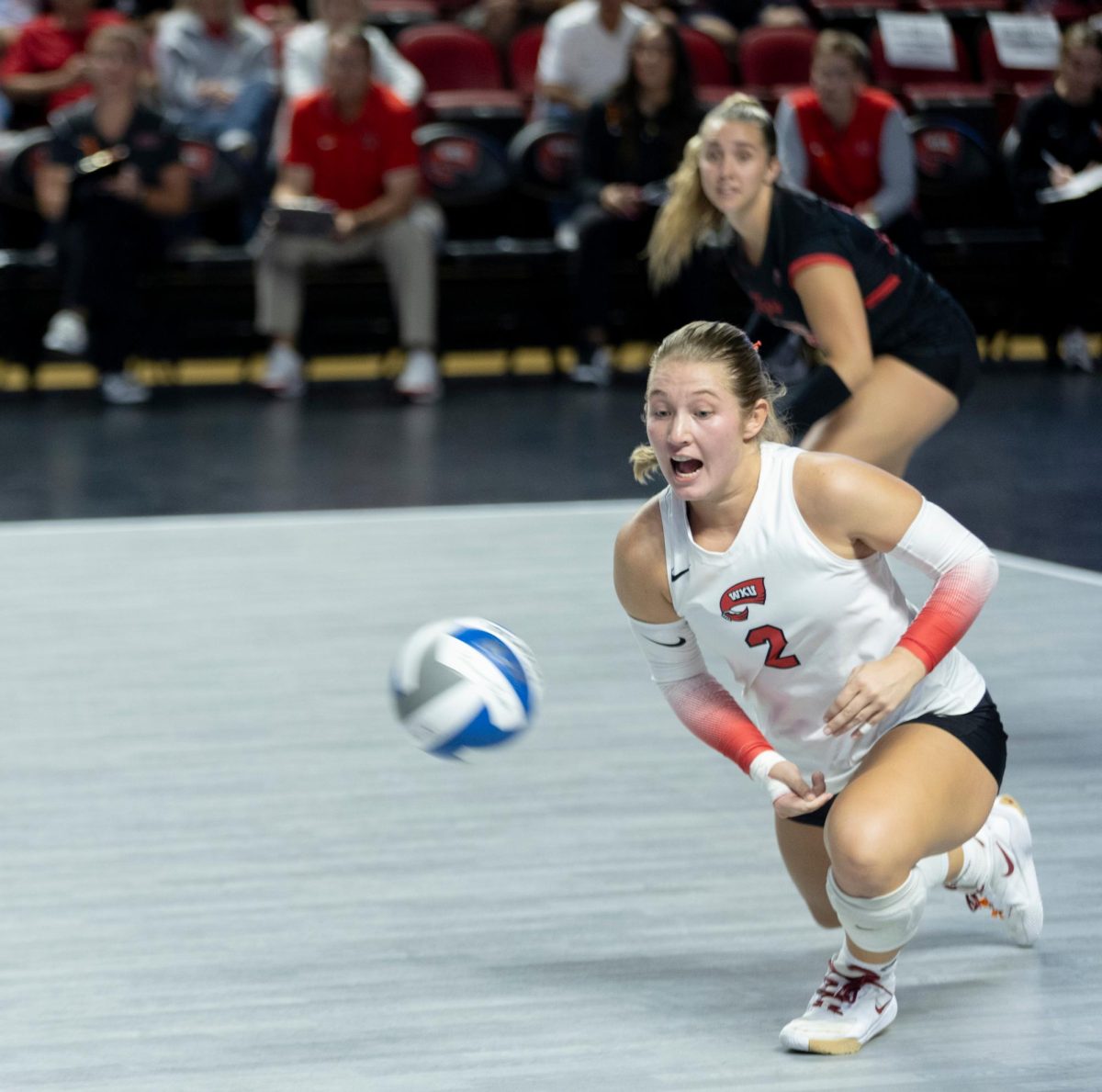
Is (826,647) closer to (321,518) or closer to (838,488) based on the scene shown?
(838,488)

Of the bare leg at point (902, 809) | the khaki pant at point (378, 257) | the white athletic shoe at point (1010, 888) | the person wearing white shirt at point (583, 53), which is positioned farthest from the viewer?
the person wearing white shirt at point (583, 53)

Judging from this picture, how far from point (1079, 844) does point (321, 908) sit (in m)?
1.27

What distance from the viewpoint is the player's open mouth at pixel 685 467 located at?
2.48 meters

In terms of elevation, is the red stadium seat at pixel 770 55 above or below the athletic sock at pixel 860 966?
below

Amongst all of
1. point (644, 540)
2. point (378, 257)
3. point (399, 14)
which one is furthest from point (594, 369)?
point (644, 540)

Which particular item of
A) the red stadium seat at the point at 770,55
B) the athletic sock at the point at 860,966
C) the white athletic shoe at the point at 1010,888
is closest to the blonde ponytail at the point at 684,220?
the white athletic shoe at the point at 1010,888

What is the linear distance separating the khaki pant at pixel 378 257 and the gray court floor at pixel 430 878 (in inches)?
140

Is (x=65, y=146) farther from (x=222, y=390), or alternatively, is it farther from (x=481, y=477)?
(x=481, y=477)

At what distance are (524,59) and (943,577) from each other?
7558 millimetres

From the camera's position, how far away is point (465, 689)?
2619 millimetres

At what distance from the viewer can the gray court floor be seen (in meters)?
2.42

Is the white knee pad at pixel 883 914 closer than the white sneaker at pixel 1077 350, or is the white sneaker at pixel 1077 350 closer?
the white knee pad at pixel 883 914

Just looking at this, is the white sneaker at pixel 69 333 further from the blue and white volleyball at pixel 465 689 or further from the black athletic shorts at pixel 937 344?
the blue and white volleyball at pixel 465 689

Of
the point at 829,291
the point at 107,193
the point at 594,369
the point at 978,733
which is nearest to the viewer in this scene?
the point at 978,733
